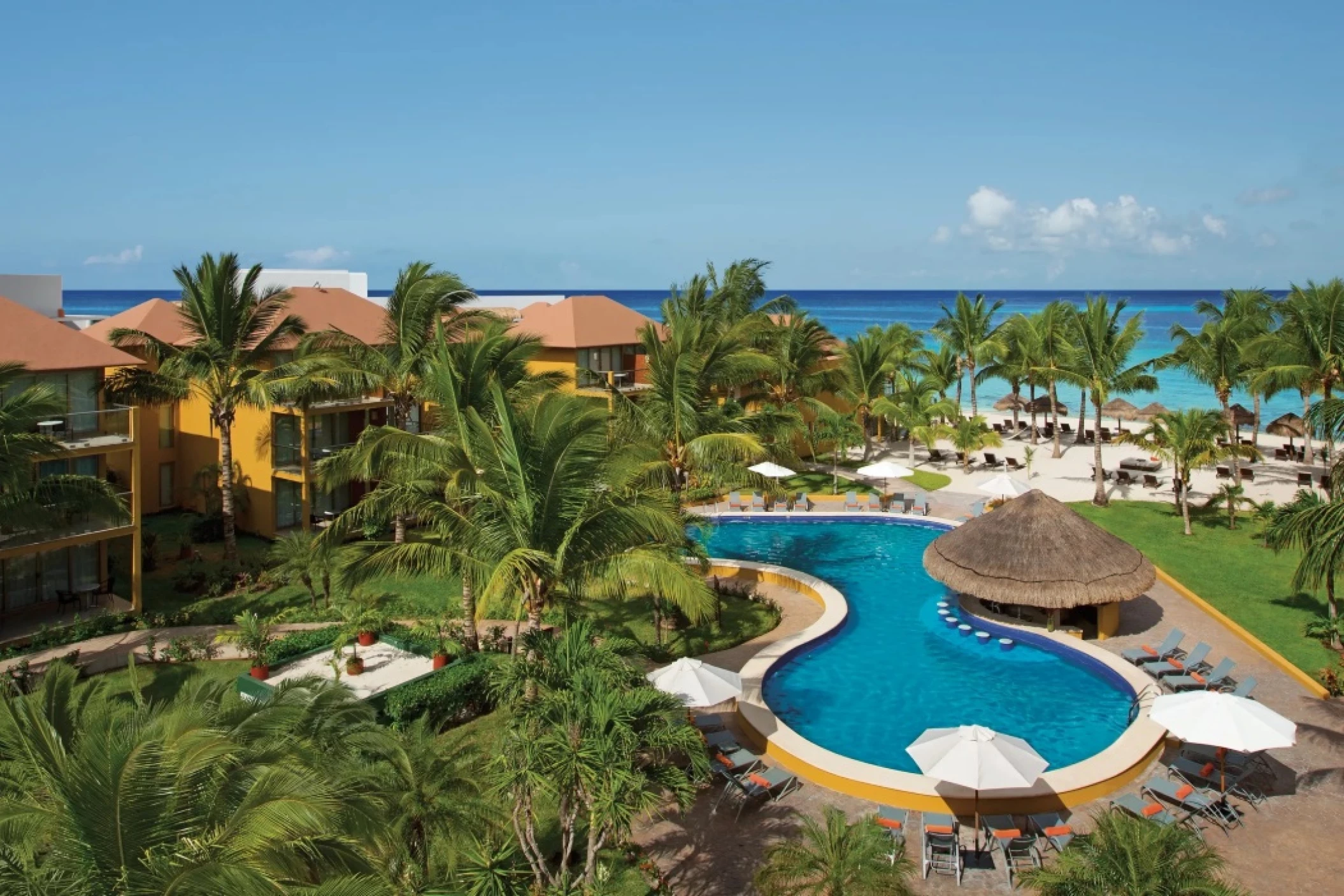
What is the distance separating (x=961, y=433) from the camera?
1383 inches

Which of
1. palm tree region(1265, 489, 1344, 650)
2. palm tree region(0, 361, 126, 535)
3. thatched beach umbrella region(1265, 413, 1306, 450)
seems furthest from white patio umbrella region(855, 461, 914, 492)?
palm tree region(0, 361, 126, 535)

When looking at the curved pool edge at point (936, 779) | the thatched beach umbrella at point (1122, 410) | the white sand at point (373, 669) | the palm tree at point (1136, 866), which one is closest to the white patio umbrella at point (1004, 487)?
the curved pool edge at point (936, 779)

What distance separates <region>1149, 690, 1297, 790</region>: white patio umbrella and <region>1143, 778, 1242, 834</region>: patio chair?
422 mm

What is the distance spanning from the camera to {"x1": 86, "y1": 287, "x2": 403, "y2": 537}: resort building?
26109 mm

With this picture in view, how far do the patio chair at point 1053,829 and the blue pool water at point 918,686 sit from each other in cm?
247

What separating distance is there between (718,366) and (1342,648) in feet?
44.4

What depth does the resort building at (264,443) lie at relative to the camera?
26.1m

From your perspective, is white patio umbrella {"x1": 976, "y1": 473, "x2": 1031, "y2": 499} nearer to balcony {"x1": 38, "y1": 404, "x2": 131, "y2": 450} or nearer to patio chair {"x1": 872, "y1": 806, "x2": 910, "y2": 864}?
patio chair {"x1": 872, "y1": 806, "x2": 910, "y2": 864}

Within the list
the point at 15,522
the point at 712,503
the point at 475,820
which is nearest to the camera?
the point at 475,820

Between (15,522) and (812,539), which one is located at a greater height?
(15,522)

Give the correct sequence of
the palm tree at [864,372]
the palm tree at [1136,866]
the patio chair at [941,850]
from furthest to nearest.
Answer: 1. the palm tree at [864,372]
2. the patio chair at [941,850]
3. the palm tree at [1136,866]

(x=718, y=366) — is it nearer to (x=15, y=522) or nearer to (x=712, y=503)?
(x=712, y=503)

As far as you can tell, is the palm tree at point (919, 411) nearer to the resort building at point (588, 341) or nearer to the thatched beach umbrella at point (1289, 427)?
the resort building at point (588, 341)

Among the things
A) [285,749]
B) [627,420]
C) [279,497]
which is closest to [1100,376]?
[627,420]
